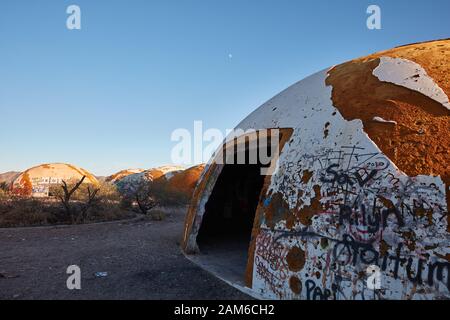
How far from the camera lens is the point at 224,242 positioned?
7.32 metres

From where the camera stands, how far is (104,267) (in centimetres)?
549

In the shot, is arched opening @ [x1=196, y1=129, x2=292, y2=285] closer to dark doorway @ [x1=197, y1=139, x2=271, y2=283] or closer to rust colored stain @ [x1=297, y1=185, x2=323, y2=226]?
dark doorway @ [x1=197, y1=139, x2=271, y2=283]

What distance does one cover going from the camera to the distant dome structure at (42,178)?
20172 millimetres

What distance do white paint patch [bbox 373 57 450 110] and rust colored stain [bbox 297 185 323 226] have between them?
1.62 meters

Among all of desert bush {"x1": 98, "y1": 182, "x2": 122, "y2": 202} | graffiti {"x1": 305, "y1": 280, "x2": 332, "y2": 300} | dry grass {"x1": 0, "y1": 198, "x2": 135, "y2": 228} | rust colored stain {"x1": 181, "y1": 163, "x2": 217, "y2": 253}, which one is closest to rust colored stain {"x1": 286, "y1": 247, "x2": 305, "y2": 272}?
graffiti {"x1": 305, "y1": 280, "x2": 332, "y2": 300}

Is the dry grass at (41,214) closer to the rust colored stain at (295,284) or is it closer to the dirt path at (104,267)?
the dirt path at (104,267)

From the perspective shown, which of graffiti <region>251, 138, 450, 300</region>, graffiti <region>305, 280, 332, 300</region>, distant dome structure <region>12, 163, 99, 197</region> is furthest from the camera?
distant dome structure <region>12, 163, 99, 197</region>

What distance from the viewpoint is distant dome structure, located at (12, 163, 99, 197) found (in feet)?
66.2

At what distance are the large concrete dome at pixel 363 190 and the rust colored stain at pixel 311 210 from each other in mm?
12

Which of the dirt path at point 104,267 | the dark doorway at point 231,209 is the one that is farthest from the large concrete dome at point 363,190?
the dark doorway at point 231,209

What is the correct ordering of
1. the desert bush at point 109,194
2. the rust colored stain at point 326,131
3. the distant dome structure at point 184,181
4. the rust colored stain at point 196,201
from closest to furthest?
the rust colored stain at point 326,131 → the rust colored stain at point 196,201 → the desert bush at point 109,194 → the distant dome structure at point 184,181

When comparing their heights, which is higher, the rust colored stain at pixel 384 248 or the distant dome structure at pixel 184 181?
the rust colored stain at pixel 384 248

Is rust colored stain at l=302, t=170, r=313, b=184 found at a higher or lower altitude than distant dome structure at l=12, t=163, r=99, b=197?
higher
